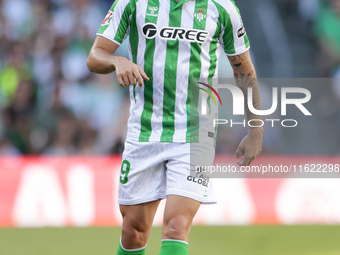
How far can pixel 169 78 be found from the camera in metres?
2.96

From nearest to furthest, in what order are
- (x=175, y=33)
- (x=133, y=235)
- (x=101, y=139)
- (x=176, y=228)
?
1. (x=176, y=228)
2. (x=175, y=33)
3. (x=133, y=235)
4. (x=101, y=139)

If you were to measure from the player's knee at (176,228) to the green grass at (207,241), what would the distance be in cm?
206

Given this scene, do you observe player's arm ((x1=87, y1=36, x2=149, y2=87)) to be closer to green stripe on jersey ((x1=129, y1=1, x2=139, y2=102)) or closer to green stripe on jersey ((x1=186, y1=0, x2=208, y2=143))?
green stripe on jersey ((x1=129, y1=1, x2=139, y2=102))

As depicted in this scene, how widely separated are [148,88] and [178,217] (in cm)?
79

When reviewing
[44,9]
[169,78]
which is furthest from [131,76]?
[44,9]

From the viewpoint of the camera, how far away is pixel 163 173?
2.96 metres

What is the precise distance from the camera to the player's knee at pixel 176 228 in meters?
2.66

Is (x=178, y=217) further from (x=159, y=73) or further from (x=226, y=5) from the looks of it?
(x=226, y=5)

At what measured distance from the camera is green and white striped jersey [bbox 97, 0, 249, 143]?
295 centimetres

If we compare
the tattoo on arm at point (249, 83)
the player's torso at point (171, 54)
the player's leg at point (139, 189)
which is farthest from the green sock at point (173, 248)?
the tattoo on arm at point (249, 83)

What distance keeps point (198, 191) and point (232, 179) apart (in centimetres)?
338

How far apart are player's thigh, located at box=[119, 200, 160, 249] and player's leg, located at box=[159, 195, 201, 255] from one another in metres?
0.29

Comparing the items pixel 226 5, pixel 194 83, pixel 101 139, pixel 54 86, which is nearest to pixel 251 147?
pixel 194 83

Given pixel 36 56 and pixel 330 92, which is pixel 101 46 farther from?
pixel 330 92
